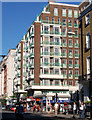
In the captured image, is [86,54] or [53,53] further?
[53,53]

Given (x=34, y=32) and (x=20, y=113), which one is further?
(x=34, y=32)

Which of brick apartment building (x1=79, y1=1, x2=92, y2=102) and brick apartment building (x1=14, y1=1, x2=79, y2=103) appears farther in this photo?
brick apartment building (x1=14, y1=1, x2=79, y2=103)

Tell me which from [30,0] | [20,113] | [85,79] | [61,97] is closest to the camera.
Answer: [30,0]

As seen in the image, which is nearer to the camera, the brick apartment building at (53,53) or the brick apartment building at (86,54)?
the brick apartment building at (86,54)

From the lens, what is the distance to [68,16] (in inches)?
3159

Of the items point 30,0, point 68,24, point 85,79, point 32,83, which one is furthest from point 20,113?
point 68,24

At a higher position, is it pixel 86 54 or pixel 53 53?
pixel 53 53

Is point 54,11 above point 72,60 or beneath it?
above

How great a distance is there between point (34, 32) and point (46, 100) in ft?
89.4

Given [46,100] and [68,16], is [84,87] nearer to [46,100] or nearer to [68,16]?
[46,100]

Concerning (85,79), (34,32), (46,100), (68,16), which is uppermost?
(68,16)

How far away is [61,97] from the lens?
53.8 metres

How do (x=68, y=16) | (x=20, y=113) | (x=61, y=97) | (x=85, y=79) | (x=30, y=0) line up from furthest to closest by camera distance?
(x=68, y=16), (x=61, y=97), (x=85, y=79), (x=20, y=113), (x=30, y=0)

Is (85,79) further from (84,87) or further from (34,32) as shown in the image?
(34,32)
